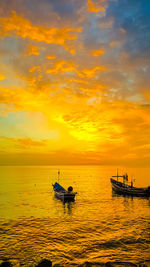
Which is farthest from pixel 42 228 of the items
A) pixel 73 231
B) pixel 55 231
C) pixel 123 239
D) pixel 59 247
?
pixel 123 239

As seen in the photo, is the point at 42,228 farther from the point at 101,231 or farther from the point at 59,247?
the point at 101,231

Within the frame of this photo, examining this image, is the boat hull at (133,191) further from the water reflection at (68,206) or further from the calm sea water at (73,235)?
the water reflection at (68,206)

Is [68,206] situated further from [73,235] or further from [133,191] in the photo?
[133,191]

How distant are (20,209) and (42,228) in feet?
41.6

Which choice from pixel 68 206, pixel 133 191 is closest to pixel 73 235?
pixel 68 206

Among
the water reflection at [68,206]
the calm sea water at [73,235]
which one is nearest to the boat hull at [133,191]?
the calm sea water at [73,235]

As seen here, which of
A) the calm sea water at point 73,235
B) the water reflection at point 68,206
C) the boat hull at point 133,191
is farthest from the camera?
the boat hull at point 133,191

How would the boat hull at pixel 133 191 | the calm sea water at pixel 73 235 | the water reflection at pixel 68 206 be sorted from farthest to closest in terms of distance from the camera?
the boat hull at pixel 133 191 < the water reflection at pixel 68 206 < the calm sea water at pixel 73 235

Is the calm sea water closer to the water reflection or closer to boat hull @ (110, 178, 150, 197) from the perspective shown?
the water reflection

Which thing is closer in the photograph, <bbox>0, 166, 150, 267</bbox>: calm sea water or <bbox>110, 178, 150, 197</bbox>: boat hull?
<bbox>0, 166, 150, 267</bbox>: calm sea water

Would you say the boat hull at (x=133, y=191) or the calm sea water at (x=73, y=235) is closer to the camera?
the calm sea water at (x=73, y=235)

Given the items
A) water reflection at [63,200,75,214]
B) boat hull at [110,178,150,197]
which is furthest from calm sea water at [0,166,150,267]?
boat hull at [110,178,150,197]

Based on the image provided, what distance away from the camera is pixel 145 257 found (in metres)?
17.3

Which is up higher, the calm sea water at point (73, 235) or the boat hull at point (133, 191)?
the boat hull at point (133, 191)
